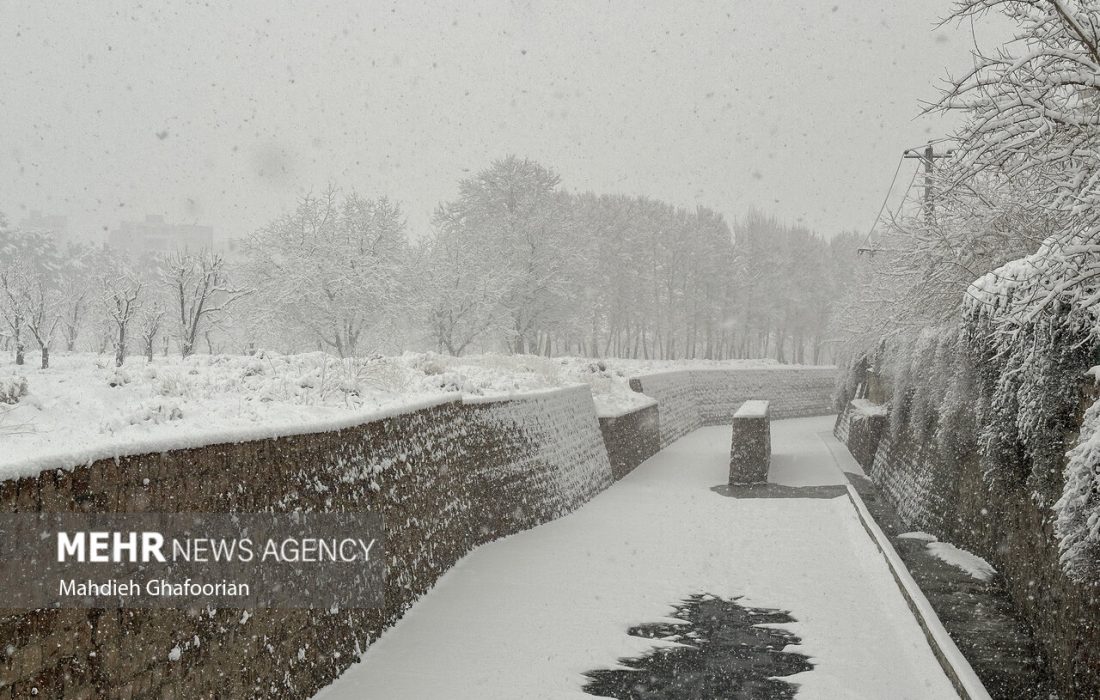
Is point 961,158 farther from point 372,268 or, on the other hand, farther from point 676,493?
point 372,268

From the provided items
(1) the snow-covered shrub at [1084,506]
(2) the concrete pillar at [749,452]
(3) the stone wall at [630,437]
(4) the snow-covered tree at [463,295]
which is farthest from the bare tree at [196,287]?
(1) the snow-covered shrub at [1084,506]

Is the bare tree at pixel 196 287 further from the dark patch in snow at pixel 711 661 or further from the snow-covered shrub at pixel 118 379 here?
the dark patch in snow at pixel 711 661

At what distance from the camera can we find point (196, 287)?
20.5 meters

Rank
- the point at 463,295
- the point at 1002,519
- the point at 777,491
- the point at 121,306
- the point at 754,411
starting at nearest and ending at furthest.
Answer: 1. the point at 1002,519
2. the point at 777,491
3. the point at 121,306
4. the point at 754,411
5. the point at 463,295

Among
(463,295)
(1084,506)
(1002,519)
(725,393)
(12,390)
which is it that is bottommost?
(725,393)

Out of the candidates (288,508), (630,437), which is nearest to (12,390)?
(288,508)

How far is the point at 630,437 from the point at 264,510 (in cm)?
1593

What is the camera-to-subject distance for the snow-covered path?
6.50 metres

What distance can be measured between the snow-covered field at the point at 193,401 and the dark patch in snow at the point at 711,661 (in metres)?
3.15

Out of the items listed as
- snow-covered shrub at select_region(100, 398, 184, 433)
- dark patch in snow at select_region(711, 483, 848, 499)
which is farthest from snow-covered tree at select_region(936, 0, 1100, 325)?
dark patch in snow at select_region(711, 483, 848, 499)

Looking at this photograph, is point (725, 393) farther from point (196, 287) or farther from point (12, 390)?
point (12, 390)

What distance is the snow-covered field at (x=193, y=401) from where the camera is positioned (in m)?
3.99

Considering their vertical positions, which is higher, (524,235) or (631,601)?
(524,235)

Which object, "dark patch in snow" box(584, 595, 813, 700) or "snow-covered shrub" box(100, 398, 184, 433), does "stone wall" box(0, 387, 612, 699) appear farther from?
"dark patch in snow" box(584, 595, 813, 700)
